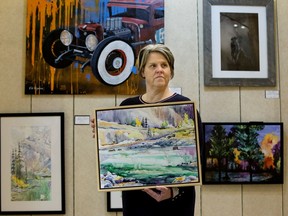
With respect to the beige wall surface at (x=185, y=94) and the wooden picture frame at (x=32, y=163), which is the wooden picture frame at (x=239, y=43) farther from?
the wooden picture frame at (x=32, y=163)

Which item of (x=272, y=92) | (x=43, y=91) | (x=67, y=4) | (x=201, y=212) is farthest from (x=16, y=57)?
(x=272, y=92)

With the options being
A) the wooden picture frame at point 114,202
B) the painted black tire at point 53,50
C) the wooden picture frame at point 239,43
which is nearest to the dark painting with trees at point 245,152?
the wooden picture frame at point 239,43

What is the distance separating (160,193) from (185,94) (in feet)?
4.31

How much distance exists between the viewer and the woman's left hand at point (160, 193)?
4.85 feet

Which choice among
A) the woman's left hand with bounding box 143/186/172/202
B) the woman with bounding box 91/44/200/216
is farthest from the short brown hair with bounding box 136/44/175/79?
the woman's left hand with bounding box 143/186/172/202

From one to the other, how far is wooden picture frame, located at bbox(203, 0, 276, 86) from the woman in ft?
3.70

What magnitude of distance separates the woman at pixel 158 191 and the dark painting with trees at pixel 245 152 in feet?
3.58

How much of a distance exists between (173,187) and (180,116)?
0.31 metres

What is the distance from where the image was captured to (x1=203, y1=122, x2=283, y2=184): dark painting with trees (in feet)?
8.71

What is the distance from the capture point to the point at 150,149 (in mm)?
1545

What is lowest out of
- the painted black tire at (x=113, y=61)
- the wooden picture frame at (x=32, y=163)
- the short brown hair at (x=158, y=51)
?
the wooden picture frame at (x=32, y=163)

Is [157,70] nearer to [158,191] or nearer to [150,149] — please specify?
[150,149]

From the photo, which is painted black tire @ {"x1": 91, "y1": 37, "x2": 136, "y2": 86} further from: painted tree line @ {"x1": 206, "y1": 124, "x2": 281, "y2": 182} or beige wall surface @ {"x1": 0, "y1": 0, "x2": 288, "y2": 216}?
painted tree line @ {"x1": 206, "y1": 124, "x2": 281, "y2": 182}

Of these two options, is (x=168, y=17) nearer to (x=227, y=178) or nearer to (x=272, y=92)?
(x=272, y=92)
